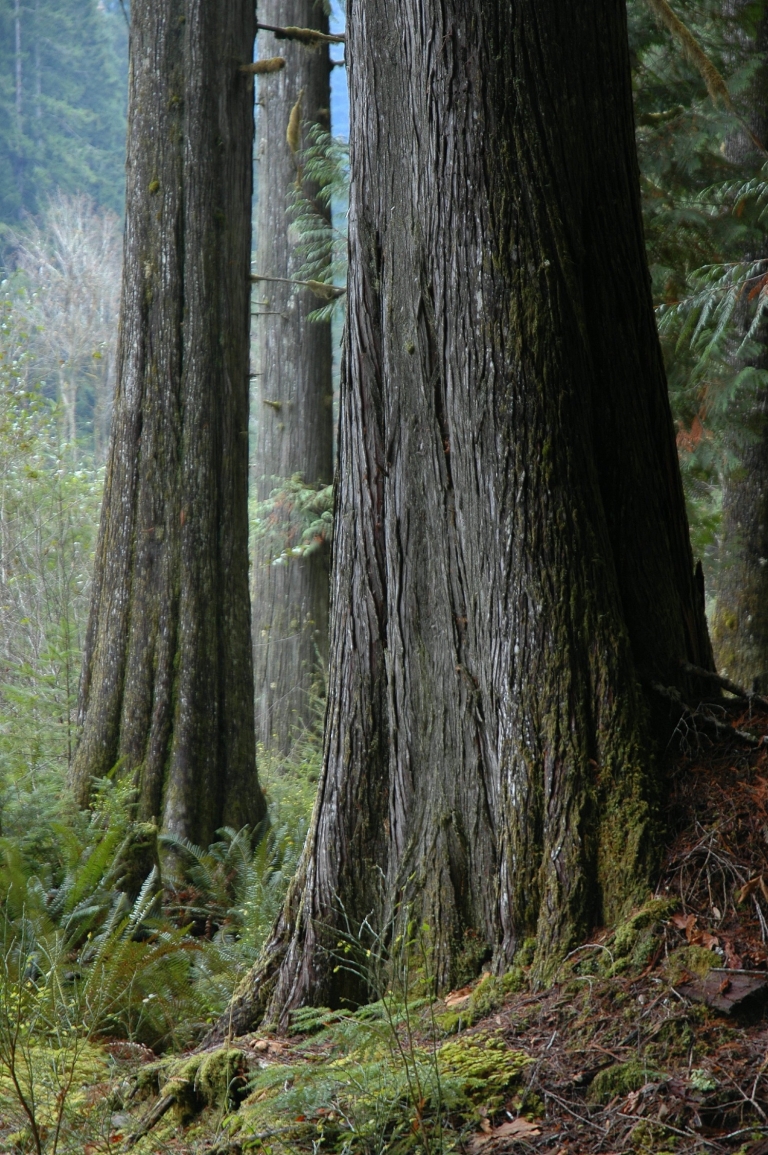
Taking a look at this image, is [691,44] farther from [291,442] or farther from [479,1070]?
[291,442]

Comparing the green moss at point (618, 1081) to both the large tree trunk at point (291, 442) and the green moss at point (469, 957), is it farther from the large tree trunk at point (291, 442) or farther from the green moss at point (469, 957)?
the large tree trunk at point (291, 442)

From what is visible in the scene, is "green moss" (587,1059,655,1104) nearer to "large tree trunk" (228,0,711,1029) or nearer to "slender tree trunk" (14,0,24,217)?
"large tree trunk" (228,0,711,1029)

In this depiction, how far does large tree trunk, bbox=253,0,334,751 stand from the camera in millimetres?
11219

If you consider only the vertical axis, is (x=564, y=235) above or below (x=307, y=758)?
above

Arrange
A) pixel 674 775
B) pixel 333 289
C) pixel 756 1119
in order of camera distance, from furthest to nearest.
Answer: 1. pixel 333 289
2. pixel 674 775
3. pixel 756 1119

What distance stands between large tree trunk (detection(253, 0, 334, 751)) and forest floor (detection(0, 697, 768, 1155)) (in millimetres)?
8067

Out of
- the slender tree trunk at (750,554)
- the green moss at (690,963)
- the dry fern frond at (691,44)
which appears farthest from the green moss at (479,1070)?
the slender tree trunk at (750,554)

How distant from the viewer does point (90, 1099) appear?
289 centimetres

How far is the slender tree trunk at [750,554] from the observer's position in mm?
9016

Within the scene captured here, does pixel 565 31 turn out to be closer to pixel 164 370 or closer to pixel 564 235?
pixel 564 235

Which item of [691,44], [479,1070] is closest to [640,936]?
[479,1070]

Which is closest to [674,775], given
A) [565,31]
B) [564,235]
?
[564,235]

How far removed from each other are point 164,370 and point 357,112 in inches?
127

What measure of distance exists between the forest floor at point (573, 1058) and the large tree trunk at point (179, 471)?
3.22 meters
